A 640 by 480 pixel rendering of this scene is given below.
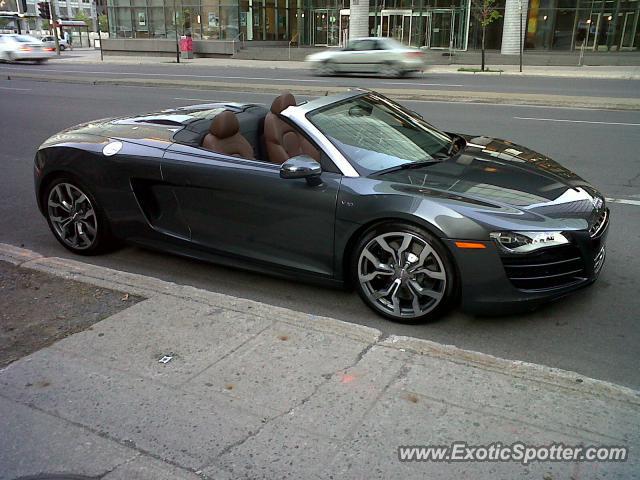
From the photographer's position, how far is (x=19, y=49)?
33156 millimetres

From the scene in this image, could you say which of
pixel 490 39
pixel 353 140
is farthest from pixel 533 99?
pixel 490 39

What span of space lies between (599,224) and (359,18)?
121 feet

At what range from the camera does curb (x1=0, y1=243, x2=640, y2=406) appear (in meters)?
2.88

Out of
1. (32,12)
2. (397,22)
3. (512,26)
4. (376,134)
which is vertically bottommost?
(376,134)

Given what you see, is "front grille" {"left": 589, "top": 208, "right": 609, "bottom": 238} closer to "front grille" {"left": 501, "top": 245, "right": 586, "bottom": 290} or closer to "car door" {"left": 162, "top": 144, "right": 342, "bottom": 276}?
"front grille" {"left": 501, "top": 245, "right": 586, "bottom": 290}

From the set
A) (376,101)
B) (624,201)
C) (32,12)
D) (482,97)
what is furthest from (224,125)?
(32,12)

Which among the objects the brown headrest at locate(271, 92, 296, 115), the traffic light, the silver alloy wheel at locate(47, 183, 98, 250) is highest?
the traffic light

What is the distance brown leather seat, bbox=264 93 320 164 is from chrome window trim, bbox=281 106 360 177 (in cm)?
9

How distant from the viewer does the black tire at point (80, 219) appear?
4812mm

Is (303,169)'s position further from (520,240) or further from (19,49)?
(19,49)

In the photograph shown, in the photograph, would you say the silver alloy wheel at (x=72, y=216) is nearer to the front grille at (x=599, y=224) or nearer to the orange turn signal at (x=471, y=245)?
the orange turn signal at (x=471, y=245)

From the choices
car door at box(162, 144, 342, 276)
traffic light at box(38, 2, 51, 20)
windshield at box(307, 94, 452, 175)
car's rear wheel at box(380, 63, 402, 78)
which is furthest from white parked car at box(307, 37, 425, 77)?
traffic light at box(38, 2, 51, 20)

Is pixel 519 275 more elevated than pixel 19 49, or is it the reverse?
pixel 19 49

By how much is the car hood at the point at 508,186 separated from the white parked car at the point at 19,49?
3558cm
